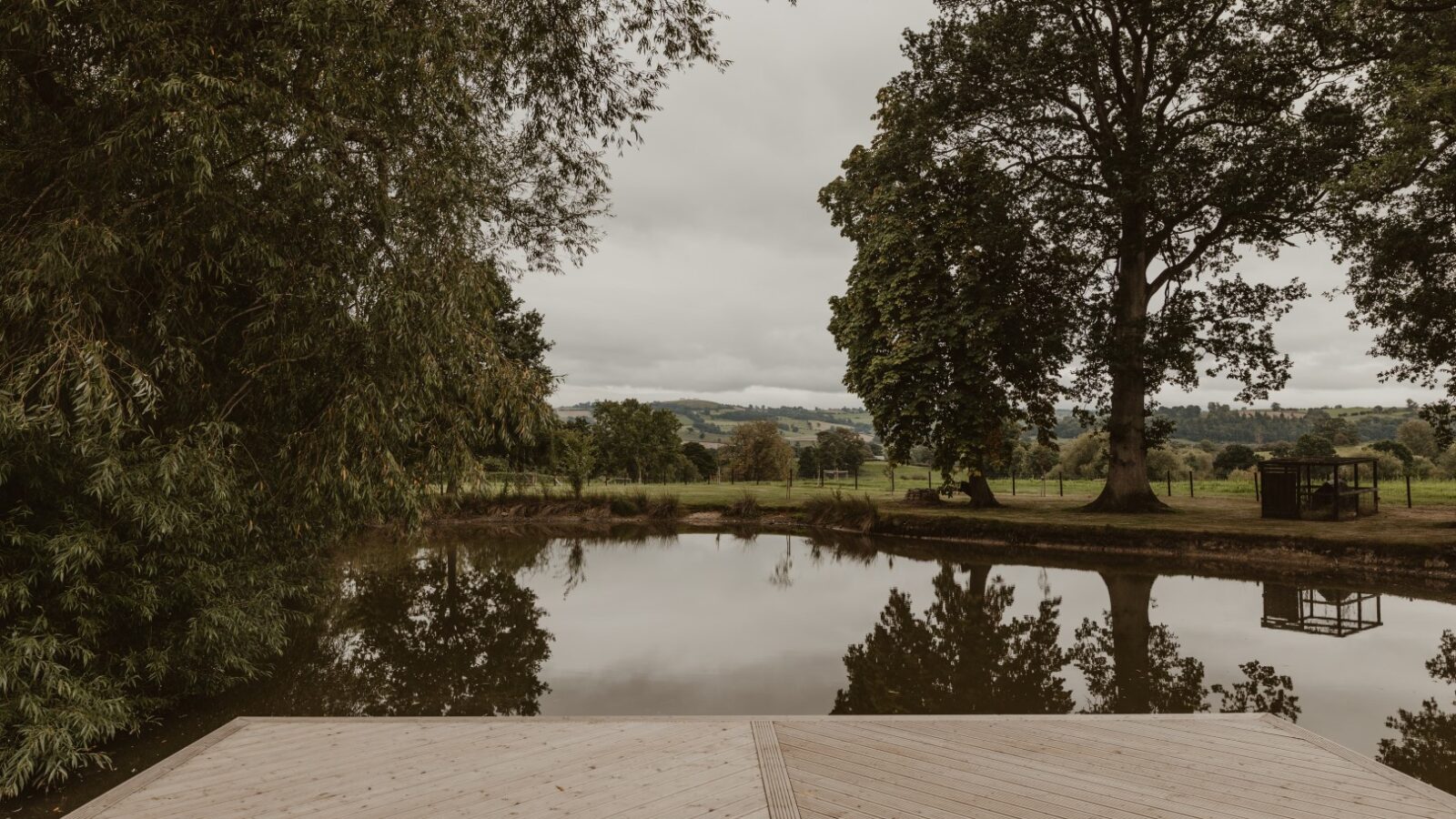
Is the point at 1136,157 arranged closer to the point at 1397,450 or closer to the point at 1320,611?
the point at 1320,611

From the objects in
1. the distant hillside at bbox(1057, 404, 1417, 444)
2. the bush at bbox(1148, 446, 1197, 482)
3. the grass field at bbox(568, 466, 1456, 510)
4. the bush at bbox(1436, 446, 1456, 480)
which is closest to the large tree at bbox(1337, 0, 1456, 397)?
the grass field at bbox(568, 466, 1456, 510)

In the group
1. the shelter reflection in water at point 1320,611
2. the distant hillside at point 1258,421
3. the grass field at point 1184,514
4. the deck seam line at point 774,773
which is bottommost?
the shelter reflection in water at point 1320,611

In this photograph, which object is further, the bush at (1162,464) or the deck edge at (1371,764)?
the bush at (1162,464)

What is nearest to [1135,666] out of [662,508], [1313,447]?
[662,508]

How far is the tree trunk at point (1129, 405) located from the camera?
57.1 ft

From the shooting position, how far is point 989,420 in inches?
748

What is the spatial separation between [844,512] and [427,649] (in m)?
13.9

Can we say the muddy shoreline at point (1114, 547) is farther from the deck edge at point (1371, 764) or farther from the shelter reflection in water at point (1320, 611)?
the deck edge at point (1371, 764)

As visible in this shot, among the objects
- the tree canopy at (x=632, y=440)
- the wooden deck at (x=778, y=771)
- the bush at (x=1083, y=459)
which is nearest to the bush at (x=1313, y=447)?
the bush at (x=1083, y=459)

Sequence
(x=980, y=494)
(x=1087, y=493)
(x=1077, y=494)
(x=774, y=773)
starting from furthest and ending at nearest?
1. (x=1087, y=493)
2. (x=1077, y=494)
3. (x=980, y=494)
4. (x=774, y=773)

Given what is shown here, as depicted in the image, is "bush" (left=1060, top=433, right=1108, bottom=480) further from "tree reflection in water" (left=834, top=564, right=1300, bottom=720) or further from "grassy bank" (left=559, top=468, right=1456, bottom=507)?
"tree reflection in water" (left=834, top=564, right=1300, bottom=720)

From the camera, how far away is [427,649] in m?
8.77

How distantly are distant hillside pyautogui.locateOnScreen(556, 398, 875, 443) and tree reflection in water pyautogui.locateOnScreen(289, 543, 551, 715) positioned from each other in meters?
89.9

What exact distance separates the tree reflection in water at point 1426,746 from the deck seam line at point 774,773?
453cm
